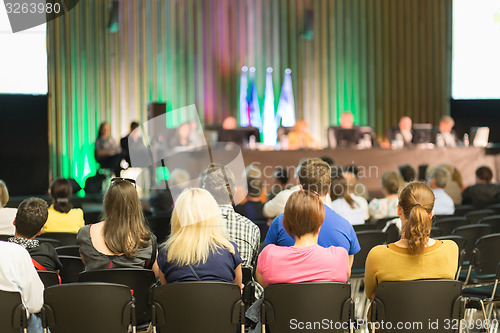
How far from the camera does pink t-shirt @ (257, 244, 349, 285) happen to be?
3250 millimetres

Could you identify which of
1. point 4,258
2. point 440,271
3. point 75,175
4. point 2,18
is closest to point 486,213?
point 440,271

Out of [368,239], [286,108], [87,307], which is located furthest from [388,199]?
[286,108]

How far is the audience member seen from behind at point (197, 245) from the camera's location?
3.36m

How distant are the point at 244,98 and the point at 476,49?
496 centimetres

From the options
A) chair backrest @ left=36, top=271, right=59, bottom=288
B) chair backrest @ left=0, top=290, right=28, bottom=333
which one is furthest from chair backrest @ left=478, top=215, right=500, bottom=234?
chair backrest @ left=0, top=290, right=28, bottom=333

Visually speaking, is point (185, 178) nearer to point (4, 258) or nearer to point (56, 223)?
point (56, 223)

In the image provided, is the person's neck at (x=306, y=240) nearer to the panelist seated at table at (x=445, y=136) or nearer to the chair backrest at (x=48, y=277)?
the chair backrest at (x=48, y=277)

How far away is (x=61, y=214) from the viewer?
537 cm

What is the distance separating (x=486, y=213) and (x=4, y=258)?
4831 mm

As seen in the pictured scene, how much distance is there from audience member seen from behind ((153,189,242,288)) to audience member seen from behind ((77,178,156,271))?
1.14 feet

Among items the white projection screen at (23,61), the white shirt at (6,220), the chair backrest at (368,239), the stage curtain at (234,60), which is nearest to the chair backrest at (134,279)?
the chair backrest at (368,239)

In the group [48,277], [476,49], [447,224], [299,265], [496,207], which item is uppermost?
[476,49]

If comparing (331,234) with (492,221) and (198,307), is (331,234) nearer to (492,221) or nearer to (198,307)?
(198,307)

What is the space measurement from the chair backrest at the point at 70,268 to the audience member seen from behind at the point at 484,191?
5.04 m
